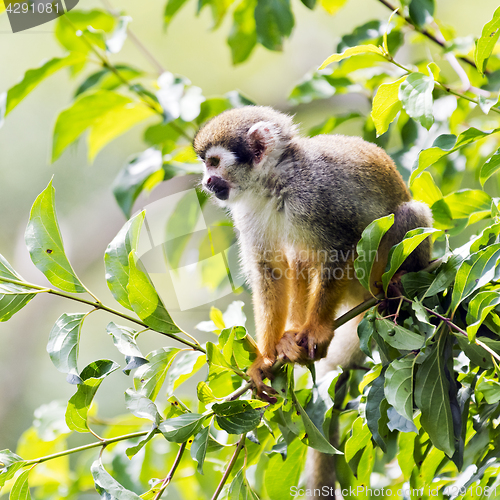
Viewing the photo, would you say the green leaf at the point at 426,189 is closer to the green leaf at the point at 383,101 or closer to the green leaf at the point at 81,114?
the green leaf at the point at 383,101

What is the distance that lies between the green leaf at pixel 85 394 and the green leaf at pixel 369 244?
0.90m

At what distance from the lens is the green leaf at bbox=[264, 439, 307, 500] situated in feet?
6.80

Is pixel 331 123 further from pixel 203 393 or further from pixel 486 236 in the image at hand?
pixel 203 393

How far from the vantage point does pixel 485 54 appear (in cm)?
187

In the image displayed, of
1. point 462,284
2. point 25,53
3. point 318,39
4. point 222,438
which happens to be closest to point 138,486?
point 222,438

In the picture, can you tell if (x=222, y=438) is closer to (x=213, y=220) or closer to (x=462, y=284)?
(x=462, y=284)

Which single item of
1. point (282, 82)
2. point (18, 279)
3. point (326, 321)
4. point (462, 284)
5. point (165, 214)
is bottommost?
point (282, 82)

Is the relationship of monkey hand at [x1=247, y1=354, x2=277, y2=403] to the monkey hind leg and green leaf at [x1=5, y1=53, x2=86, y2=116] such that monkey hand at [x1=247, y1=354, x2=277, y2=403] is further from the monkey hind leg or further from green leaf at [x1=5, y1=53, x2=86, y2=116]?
green leaf at [x1=5, y1=53, x2=86, y2=116]

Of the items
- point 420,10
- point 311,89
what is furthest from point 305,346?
point 420,10

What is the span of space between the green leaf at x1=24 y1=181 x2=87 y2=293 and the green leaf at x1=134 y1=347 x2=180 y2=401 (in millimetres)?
348

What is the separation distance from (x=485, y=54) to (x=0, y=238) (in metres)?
8.61

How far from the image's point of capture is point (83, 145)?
9.73m
